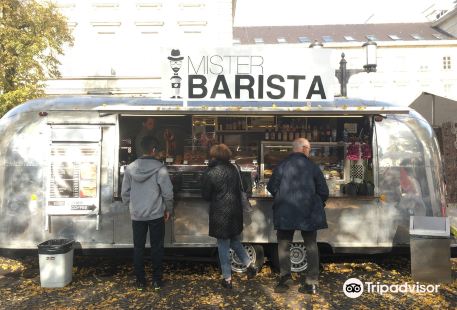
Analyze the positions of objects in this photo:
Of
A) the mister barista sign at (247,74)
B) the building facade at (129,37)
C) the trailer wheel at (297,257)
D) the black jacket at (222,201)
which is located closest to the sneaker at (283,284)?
the trailer wheel at (297,257)

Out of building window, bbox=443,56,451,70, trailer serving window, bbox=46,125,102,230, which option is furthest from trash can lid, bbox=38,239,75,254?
building window, bbox=443,56,451,70

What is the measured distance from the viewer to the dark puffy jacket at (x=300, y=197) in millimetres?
4758

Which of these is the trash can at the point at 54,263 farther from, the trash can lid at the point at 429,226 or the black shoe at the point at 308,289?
the trash can lid at the point at 429,226

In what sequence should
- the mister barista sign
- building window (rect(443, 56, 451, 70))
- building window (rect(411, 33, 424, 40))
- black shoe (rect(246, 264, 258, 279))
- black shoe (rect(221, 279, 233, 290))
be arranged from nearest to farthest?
black shoe (rect(221, 279, 233, 290))
black shoe (rect(246, 264, 258, 279))
the mister barista sign
building window (rect(443, 56, 451, 70))
building window (rect(411, 33, 424, 40))

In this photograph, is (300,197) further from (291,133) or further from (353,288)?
(291,133)

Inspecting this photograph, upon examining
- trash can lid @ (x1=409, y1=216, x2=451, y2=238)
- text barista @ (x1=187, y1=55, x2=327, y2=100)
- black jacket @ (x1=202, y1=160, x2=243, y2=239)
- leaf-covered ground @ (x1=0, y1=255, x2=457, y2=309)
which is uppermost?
text barista @ (x1=187, y1=55, x2=327, y2=100)

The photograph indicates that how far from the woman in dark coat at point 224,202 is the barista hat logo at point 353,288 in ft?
4.94

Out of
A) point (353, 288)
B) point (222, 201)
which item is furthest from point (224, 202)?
point (353, 288)

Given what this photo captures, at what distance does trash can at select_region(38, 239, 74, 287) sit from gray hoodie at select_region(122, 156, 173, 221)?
1.10 m

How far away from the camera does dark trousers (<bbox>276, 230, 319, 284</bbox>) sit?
4.84 metres

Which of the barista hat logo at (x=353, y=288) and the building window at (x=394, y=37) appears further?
the building window at (x=394, y=37)

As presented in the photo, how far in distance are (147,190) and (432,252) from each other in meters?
3.83

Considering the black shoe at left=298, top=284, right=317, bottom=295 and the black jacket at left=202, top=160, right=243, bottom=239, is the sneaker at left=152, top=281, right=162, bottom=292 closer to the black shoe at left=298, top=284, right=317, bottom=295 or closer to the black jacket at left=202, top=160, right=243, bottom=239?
the black jacket at left=202, top=160, right=243, bottom=239

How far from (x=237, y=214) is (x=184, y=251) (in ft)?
4.12
